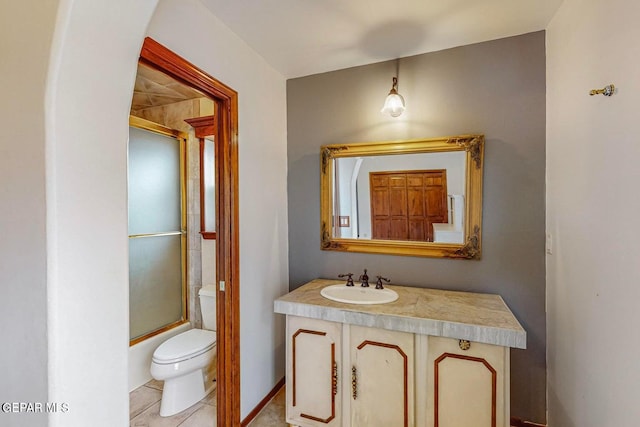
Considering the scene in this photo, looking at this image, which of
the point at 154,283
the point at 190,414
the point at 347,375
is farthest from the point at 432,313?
the point at 154,283

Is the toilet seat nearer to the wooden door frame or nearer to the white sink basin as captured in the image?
the wooden door frame

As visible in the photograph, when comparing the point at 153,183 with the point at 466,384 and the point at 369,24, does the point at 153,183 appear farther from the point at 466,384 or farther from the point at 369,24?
the point at 466,384

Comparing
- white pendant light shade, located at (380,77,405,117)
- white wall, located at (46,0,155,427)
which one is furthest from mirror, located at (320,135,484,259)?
white wall, located at (46,0,155,427)

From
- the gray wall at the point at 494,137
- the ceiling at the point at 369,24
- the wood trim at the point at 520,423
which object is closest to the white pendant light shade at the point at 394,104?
the gray wall at the point at 494,137

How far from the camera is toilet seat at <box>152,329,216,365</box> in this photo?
196cm

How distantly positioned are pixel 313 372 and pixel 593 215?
5.16ft

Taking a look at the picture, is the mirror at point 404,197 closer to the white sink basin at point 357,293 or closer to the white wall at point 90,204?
the white sink basin at point 357,293

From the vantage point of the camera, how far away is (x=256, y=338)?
1.96 metres

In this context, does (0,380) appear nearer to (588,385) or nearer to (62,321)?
(62,321)

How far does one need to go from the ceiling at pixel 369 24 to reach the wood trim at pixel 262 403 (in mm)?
2376

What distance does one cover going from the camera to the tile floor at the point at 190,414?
1891 mm

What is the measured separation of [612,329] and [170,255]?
293 centimetres

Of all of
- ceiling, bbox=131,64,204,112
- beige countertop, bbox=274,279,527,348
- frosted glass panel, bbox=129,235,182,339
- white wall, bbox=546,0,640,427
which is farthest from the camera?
frosted glass panel, bbox=129,235,182,339

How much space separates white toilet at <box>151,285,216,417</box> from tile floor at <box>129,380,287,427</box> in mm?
48
